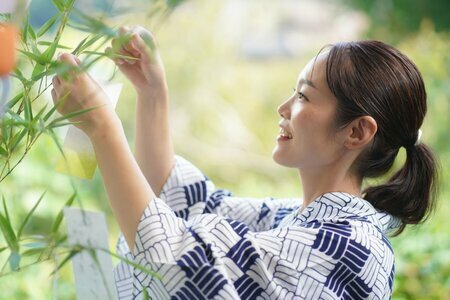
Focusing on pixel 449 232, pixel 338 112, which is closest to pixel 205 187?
pixel 338 112

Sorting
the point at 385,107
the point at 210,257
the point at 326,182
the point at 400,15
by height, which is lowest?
the point at 210,257

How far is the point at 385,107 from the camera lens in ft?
3.46

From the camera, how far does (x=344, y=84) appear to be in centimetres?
104

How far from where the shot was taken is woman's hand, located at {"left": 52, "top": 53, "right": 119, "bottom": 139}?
783 mm

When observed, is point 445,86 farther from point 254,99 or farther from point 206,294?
point 206,294

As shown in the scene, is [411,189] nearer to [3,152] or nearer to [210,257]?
[210,257]

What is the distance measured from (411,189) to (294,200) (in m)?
0.19

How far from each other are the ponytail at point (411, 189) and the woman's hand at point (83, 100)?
0.49m

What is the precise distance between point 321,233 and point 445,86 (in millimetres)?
2282

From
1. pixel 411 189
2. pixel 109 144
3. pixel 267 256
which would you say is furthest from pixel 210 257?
pixel 411 189

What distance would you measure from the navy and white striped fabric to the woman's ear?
0.08 metres

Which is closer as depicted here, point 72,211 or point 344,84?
point 72,211

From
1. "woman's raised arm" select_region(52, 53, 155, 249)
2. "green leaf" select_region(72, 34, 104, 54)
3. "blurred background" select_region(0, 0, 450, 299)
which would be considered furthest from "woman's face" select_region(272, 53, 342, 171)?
"blurred background" select_region(0, 0, 450, 299)

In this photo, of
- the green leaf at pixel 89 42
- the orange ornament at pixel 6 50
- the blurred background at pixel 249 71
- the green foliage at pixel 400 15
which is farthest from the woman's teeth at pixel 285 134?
the green foliage at pixel 400 15
